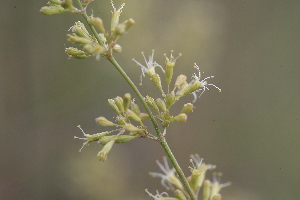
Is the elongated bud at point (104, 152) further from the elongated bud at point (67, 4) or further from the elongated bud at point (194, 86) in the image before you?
the elongated bud at point (67, 4)

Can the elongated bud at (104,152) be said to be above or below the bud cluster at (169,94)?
Answer: below

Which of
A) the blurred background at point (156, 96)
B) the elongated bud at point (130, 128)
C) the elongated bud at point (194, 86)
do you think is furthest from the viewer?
the blurred background at point (156, 96)

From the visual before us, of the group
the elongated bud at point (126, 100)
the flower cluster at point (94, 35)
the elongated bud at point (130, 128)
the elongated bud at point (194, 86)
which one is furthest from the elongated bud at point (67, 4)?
the elongated bud at point (194, 86)

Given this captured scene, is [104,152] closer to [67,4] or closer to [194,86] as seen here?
[194,86]

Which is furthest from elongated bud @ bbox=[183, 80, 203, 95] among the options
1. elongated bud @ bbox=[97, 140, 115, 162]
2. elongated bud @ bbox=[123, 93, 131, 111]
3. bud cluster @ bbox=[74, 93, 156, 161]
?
elongated bud @ bbox=[97, 140, 115, 162]

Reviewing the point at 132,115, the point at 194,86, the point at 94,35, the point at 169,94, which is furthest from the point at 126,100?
the point at 194,86

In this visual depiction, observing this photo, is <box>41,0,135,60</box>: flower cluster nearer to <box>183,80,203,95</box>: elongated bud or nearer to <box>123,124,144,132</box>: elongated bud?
<box>123,124,144,132</box>: elongated bud

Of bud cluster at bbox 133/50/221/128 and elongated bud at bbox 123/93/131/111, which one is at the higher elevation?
bud cluster at bbox 133/50/221/128

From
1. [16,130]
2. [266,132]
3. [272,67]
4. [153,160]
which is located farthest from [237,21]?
[16,130]
